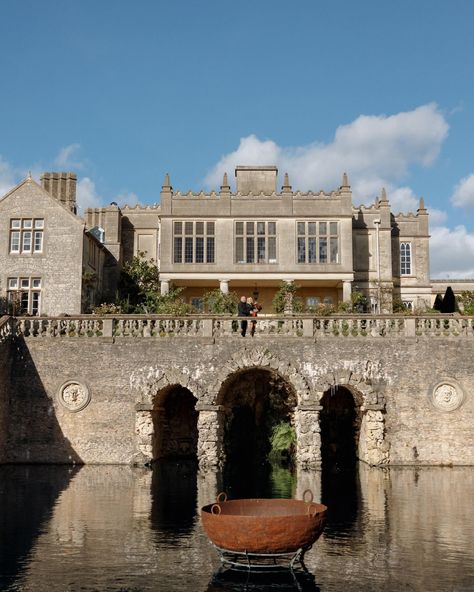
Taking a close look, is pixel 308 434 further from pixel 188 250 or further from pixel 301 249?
pixel 188 250

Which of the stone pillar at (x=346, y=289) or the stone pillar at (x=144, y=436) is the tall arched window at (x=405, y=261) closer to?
the stone pillar at (x=346, y=289)

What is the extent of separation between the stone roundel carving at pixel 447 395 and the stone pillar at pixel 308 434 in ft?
14.9

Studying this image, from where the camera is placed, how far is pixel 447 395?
26.9 metres

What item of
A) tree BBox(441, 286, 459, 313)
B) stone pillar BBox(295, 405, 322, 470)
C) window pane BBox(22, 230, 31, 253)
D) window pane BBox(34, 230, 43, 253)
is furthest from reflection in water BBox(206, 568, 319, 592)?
window pane BBox(22, 230, 31, 253)

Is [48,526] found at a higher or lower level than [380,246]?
lower

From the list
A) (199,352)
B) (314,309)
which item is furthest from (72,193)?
(199,352)

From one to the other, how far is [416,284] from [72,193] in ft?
79.9

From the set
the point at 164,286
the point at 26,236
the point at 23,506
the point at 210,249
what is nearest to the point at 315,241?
the point at 210,249

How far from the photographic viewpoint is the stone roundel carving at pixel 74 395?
27547 millimetres

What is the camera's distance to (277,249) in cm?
4466

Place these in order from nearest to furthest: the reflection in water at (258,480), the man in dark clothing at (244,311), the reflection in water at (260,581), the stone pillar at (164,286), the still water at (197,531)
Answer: the reflection in water at (260,581), the still water at (197,531), the reflection in water at (258,480), the man in dark clothing at (244,311), the stone pillar at (164,286)

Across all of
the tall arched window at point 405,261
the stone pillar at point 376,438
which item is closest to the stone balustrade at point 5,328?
the stone pillar at point 376,438

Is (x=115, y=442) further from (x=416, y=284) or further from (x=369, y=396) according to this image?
(x=416, y=284)

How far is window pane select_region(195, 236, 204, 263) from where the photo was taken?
4472 cm
